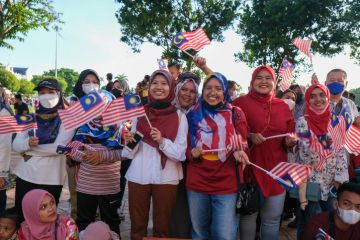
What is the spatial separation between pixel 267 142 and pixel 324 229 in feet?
3.11

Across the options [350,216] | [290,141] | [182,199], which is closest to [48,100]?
[182,199]

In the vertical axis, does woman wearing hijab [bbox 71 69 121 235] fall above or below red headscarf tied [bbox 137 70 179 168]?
below

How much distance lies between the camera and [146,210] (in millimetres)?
3279

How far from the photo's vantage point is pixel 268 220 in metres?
3.43

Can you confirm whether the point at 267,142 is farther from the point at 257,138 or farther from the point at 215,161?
the point at 215,161

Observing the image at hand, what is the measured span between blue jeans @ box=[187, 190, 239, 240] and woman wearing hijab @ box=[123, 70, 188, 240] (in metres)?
0.24

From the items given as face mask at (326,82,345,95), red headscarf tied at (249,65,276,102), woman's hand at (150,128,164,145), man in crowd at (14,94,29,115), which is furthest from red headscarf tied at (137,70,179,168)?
man in crowd at (14,94,29,115)

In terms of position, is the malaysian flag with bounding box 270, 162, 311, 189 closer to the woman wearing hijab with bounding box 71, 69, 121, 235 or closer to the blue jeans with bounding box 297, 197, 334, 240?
the blue jeans with bounding box 297, 197, 334, 240

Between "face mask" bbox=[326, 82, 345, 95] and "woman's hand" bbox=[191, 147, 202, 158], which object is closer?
"woman's hand" bbox=[191, 147, 202, 158]

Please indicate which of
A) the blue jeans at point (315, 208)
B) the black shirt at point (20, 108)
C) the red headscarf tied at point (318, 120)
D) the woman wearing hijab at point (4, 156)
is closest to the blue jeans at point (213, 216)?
the blue jeans at point (315, 208)

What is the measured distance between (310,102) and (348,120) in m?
0.44

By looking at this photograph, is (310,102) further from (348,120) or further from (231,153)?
(231,153)

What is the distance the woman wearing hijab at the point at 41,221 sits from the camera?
3092 mm

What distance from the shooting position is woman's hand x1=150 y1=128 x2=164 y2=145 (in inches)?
121
